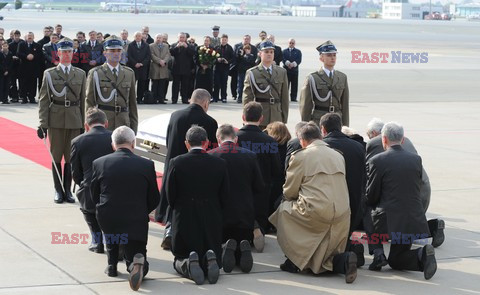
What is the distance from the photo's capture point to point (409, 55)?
47781 millimetres

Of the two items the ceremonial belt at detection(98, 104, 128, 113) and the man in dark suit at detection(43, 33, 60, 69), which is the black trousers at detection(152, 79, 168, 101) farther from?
the ceremonial belt at detection(98, 104, 128, 113)

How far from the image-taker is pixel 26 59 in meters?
21.8

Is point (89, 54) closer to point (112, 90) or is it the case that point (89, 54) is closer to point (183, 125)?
point (112, 90)

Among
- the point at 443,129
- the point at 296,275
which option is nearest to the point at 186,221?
the point at 296,275

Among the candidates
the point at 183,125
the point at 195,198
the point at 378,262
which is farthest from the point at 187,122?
the point at 378,262

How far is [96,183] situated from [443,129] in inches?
489

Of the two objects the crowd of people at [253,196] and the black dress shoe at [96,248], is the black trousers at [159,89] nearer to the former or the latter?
the crowd of people at [253,196]

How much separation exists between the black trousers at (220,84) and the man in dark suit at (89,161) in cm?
1480

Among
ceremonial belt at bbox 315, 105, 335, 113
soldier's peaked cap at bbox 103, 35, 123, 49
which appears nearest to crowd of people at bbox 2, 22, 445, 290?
soldier's peaked cap at bbox 103, 35, 123, 49

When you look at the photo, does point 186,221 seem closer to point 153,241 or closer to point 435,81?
point 153,241

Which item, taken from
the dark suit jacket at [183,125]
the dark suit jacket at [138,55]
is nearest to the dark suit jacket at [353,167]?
the dark suit jacket at [183,125]

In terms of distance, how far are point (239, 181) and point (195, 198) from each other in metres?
0.64

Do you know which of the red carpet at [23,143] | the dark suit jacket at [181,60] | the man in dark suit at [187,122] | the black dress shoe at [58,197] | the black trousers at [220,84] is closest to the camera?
the man in dark suit at [187,122]

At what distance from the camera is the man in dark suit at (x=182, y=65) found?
Result: 22.9 m
